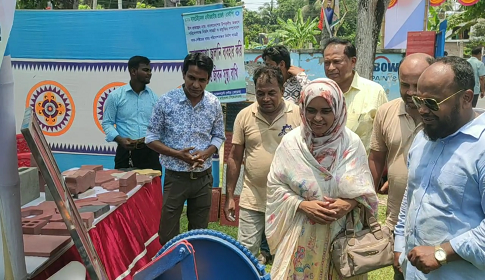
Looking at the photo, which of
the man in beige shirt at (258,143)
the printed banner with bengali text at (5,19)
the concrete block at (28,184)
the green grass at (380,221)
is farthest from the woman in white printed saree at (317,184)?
the concrete block at (28,184)

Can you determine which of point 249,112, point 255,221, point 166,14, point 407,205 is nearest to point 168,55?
point 166,14

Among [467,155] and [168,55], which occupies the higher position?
[168,55]

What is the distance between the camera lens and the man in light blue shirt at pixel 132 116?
4992 mm

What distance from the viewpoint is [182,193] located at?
3.67 m

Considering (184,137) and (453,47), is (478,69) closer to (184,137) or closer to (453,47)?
(184,137)

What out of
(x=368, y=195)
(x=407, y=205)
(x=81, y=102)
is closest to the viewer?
(x=407, y=205)

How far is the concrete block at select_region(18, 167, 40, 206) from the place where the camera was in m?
3.22

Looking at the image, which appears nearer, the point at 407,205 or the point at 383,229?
the point at 407,205

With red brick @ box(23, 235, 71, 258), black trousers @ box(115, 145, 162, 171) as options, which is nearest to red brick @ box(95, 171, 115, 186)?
black trousers @ box(115, 145, 162, 171)

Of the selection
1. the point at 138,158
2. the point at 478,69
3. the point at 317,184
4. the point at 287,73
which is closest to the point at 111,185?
the point at 138,158

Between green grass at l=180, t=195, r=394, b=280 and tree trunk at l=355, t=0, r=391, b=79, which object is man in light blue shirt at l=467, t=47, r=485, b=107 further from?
green grass at l=180, t=195, r=394, b=280

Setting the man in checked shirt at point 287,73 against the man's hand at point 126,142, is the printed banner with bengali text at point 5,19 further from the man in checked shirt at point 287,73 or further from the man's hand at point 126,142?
the man's hand at point 126,142

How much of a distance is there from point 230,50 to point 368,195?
3.30m

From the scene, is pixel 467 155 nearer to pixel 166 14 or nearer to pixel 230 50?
pixel 230 50
